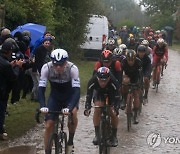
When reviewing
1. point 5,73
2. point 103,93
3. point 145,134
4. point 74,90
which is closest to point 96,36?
point 145,134

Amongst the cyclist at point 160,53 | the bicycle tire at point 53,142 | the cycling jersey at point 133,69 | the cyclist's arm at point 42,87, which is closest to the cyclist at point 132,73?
the cycling jersey at point 133,69

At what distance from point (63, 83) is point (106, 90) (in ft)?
3.93

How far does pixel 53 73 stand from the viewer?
7.92 m

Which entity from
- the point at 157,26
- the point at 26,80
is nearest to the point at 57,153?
the point at 26,80

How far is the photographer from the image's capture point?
924 centimetres

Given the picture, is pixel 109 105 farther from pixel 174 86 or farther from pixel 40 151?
pixel 174 86

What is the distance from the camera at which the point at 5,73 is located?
929 cm

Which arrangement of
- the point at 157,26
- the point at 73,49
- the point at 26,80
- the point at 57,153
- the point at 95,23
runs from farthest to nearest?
the point at 157,26 < the point at 95,23 < the point at 73,49 < the point at 26,80 < the point at 57,153

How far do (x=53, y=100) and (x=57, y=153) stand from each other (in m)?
0.91

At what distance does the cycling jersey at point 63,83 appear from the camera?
305 inches

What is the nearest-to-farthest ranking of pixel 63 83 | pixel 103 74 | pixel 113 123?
1. pixel 63 83
2. pixel 103 74
3. pixel 113 123

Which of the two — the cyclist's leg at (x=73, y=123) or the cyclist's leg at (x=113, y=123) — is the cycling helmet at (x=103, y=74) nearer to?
the cyclist's leg at (x=113, y=123)

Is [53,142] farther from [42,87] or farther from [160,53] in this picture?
[160,53]

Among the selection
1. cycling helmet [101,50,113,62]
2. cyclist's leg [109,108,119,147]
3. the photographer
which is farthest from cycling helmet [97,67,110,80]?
the photographer
